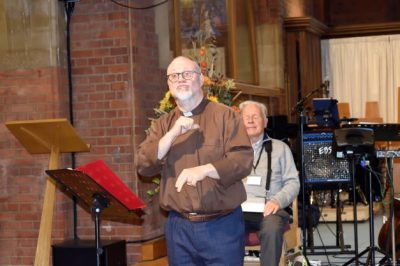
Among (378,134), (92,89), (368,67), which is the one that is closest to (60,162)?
(92,89)

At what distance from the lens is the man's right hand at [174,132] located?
393cm

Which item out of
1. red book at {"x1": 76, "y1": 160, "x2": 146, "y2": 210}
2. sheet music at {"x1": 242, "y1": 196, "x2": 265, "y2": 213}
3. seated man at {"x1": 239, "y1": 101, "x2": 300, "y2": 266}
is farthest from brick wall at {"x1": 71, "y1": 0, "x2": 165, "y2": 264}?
red book at {"x1": 76, "y1": 160, "x2": 146, "y2": 210}

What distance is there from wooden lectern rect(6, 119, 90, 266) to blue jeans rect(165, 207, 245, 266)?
1.87 metres

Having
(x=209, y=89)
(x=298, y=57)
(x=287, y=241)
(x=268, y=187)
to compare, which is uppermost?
(x=298, y=57)

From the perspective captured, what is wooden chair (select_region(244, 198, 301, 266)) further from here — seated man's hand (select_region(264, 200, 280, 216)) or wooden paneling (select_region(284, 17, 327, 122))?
wooden paneling (select_region(284, 17, 327, 122))

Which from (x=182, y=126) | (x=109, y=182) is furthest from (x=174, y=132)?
(x=109, y=182)

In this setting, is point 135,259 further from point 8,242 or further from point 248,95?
point 248,95

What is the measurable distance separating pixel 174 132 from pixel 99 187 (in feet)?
3.28

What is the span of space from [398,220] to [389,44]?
7.35m

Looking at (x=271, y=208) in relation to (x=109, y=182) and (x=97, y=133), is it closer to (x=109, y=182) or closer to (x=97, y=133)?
(x=109, y=182)

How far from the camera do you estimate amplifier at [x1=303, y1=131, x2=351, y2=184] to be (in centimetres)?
796

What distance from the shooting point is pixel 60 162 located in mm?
6820

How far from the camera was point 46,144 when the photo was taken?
20.1 feet

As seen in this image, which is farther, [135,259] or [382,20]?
[382,20]
